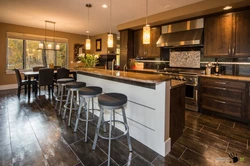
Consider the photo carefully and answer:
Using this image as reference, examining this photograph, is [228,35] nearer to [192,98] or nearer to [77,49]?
[192,98]

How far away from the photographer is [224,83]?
314 centimetres

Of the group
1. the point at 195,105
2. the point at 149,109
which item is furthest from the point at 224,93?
the point at 149,109

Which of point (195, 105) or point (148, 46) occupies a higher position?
point (148, 46)

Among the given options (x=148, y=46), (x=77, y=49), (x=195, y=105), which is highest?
(x=77, y=49)

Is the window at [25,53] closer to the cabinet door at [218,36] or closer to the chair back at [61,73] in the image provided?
the chair back at [61,73]

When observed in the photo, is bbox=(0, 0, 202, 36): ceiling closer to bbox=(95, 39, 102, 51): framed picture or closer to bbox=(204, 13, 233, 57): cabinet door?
bbox=(204, 13, 233, 57): cabinet door

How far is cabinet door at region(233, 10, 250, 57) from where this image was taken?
3.09 meters

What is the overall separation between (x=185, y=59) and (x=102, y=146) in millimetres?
3483

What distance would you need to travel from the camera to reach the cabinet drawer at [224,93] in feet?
9.72

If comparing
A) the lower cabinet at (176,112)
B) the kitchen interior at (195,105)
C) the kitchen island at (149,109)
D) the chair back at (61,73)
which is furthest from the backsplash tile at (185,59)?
the chair back at (61,73)

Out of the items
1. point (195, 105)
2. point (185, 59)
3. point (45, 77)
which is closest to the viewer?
point (195, 105)

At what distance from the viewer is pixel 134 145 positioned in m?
2.16

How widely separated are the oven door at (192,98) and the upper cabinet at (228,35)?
931 mm

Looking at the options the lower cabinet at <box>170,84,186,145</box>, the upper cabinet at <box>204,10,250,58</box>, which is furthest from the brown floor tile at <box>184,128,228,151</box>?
the upper cabinet at <box>204,10,250,58</box>
